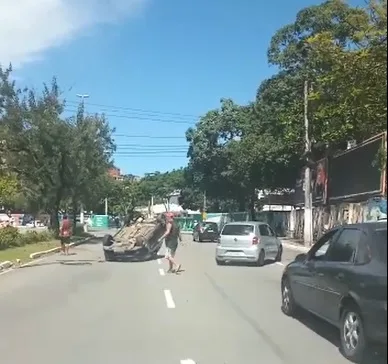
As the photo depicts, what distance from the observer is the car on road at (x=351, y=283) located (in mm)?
6871

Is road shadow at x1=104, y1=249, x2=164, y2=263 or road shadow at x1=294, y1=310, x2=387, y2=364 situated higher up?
road shadow at x1=104, y1=249, x2=164, y2=263

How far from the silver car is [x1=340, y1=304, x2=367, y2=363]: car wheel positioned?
45.6 ft

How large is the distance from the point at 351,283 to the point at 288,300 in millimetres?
3533

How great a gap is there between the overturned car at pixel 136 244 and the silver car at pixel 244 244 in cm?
329

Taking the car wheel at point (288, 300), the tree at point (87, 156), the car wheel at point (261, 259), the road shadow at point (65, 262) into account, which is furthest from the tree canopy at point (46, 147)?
the car wheel at point (288, 300)

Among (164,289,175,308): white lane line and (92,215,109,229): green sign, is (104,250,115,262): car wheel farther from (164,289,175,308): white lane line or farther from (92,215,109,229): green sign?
(92,215,109,229): green sign

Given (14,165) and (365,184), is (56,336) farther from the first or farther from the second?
(14,165)

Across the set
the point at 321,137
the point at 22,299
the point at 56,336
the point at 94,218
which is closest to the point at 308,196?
the point at 321,137

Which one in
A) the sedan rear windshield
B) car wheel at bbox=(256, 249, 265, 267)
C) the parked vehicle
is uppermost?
the sedan rear windshield

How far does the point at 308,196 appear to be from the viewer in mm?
35156

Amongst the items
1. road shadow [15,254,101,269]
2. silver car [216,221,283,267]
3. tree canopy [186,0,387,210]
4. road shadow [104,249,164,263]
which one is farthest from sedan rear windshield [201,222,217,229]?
silver car [216,221,283,267]

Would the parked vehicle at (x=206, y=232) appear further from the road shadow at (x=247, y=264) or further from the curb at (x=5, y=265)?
the curb at (x=5, y=265)

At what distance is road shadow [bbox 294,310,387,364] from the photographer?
7.46 metres

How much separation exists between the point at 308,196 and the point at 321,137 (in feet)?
11.1
